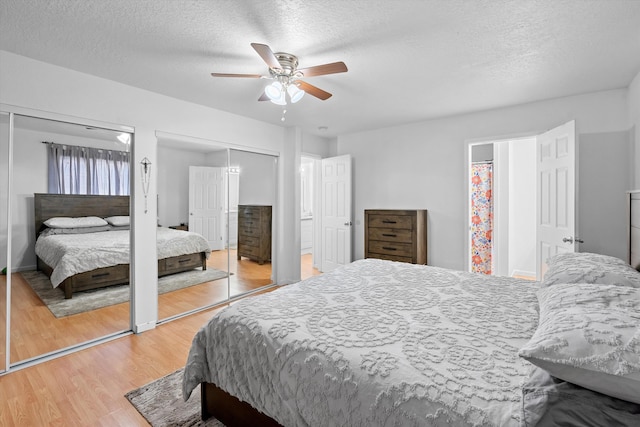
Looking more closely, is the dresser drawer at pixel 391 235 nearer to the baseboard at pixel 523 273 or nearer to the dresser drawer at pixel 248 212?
the dresser drawer at pixel 248 212

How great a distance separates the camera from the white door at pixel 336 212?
15.9 feet

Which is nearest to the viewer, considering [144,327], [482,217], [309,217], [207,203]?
[144,327]

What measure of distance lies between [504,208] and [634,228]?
2.49 meters

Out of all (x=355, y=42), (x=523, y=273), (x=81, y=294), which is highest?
(x=355, y=42)

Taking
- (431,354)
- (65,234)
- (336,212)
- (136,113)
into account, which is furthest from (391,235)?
(65,234)

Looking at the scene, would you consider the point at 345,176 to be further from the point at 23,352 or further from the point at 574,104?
the point at 23,352

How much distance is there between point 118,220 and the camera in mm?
2836

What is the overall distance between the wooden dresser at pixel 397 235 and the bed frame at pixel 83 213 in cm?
273

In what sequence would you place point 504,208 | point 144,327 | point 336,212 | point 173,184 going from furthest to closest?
point 336,212, point 504,208, point 173,184, point 144,327

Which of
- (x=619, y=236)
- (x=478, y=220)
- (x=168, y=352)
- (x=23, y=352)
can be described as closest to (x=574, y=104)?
(x=619, y=236)

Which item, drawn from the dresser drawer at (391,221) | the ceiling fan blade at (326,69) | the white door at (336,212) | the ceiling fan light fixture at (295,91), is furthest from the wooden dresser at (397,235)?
the ceiling fan blade at (326,69)

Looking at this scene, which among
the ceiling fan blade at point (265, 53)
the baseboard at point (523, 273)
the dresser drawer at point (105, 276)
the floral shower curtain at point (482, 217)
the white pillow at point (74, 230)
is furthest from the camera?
the baseboard at point (523, 273)

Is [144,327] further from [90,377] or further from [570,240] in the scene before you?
[570,240]

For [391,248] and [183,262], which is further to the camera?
[391,248]
